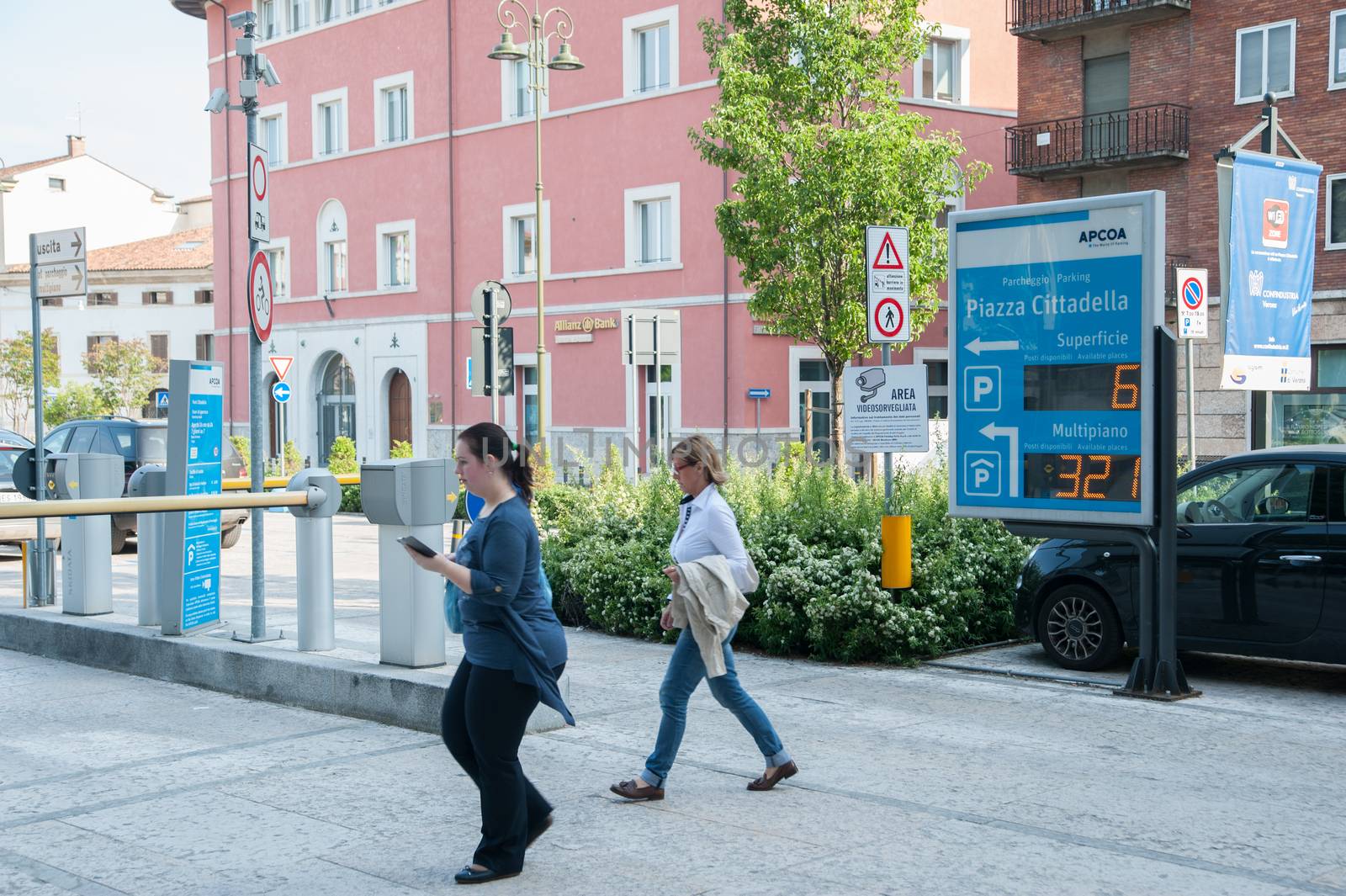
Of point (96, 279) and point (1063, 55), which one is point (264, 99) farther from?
point (96, 279)

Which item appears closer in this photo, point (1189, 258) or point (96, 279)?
point (1189, 258)

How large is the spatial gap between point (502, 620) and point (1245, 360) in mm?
9846

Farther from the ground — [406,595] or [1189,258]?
[1189,258]

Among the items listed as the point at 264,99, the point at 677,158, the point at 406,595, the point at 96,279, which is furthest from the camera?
the point at 96,279

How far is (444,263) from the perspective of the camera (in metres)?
38.7

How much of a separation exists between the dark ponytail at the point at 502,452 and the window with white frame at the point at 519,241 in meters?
31.1

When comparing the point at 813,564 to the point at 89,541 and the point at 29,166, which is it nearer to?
the point at 89,541

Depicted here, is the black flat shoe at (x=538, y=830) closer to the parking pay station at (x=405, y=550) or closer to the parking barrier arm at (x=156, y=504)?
the parking pay station at (x=405, y=550)

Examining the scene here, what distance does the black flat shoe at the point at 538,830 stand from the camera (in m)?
5.70

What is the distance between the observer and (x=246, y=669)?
952 centimetres

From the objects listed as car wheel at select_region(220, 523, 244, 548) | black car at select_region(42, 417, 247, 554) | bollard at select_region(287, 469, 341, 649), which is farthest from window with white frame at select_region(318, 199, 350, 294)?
bollard at select_region(287, 469, 341, 649)

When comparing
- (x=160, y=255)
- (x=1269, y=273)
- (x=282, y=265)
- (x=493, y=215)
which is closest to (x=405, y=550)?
(x=1269, y=273)

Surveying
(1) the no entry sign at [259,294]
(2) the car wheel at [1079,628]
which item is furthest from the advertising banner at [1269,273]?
(1) the no entry sign at [259,294]

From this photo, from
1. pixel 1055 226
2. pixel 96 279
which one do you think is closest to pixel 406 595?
pixel 1055 226
